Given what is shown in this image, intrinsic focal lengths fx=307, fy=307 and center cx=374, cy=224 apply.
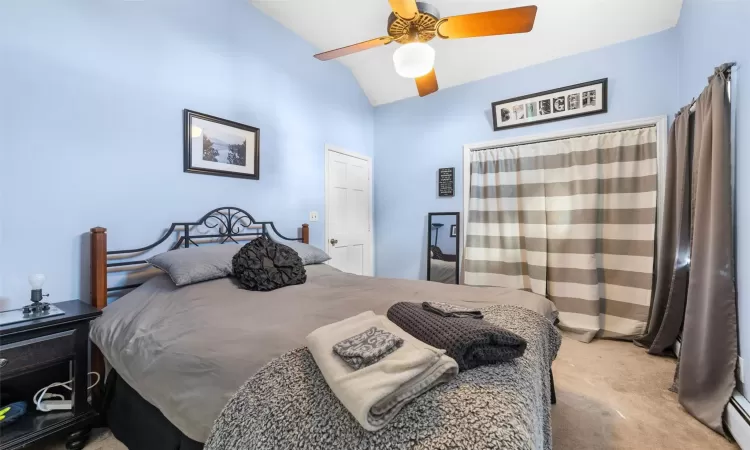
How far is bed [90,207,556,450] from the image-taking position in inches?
36.5

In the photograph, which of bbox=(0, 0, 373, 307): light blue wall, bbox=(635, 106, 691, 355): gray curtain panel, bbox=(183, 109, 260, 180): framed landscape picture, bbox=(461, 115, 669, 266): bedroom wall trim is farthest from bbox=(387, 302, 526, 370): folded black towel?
bbox=(461, 115, 669, 266): bedroom wall trim

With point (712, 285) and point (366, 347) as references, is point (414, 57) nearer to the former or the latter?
point (366, 347)

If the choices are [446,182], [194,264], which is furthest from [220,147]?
[446,182]

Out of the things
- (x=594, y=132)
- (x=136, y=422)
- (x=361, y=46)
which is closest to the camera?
(x=136, y=422)

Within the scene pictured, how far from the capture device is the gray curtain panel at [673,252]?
7.22 feet

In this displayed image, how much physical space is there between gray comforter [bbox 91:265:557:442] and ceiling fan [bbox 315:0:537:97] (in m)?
1.33

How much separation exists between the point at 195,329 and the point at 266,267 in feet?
2.45

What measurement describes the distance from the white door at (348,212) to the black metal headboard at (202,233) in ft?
1.85

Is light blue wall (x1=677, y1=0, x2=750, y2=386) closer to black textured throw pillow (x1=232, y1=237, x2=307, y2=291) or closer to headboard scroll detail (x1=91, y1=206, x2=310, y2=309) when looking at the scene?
black textured throw pillow (x1=232, y1=237, x2=307, y2=291)

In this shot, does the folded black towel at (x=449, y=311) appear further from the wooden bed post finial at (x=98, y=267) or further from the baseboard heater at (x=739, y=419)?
the wooden bed post finial at (x=98, y=267)

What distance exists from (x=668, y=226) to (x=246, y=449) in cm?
317

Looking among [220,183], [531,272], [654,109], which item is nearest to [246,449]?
[220,183]

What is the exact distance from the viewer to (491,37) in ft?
9.64

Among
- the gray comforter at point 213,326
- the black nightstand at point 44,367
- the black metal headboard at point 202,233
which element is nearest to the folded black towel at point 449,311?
the gray comforter at point 213,326
